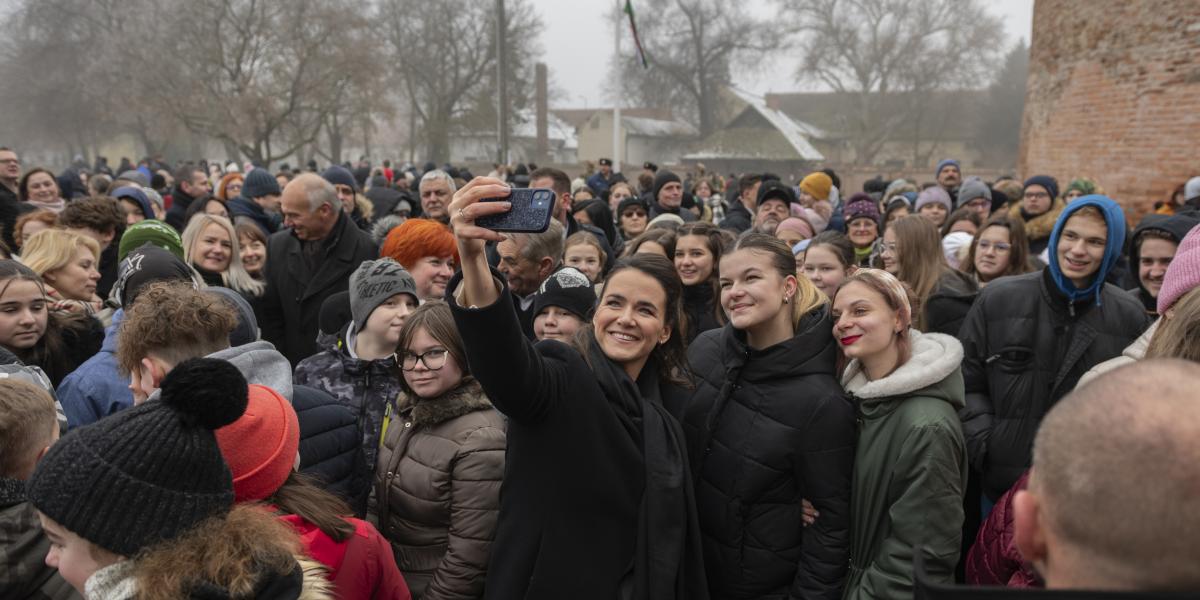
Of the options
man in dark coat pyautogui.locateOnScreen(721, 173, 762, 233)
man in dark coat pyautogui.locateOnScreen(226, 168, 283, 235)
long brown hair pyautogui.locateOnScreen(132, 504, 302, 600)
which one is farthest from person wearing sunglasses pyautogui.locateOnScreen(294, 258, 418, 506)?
man in dark coat pyautogui.locateOnScreen(721, 173, 762, 233)

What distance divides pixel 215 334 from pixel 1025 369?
3.47 metres

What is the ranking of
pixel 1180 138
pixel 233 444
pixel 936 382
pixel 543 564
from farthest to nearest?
pixel 1180 138
pixel 936 382
pixel 543 564
pixel 233 444

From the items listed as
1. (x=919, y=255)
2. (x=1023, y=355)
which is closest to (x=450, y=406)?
(x=1023, y=355)

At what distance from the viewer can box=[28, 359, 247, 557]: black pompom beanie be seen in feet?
5.07

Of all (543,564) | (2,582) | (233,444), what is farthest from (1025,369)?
(2,582)

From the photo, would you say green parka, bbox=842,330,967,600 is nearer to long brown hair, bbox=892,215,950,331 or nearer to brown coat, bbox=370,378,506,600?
brown coat, bbox=370,378,506,600

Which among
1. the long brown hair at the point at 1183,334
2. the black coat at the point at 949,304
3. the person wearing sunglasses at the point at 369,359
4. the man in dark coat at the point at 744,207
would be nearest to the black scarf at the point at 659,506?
the person wearing sunglasses at the point at 369,359

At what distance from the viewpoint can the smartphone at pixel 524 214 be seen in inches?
79.7

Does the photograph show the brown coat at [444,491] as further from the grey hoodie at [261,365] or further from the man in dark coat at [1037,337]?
the man in dark coat at [1037,337]

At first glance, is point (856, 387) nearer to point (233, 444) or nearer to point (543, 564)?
point (543, 564)

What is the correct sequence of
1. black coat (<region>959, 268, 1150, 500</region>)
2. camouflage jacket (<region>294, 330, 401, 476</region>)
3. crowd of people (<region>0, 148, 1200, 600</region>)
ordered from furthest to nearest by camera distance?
1. black coat (<region>959, 268, 1150, 500</region>)
2. camouflage jacket (<region>294, 330, 401, 476</region>)
3. crowd of people (<region>0, 148, 1200, 600</region>)

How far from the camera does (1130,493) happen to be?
43.4 inches

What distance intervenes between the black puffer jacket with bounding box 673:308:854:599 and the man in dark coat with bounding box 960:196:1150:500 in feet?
4.43

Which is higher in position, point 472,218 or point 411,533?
point 472,218
